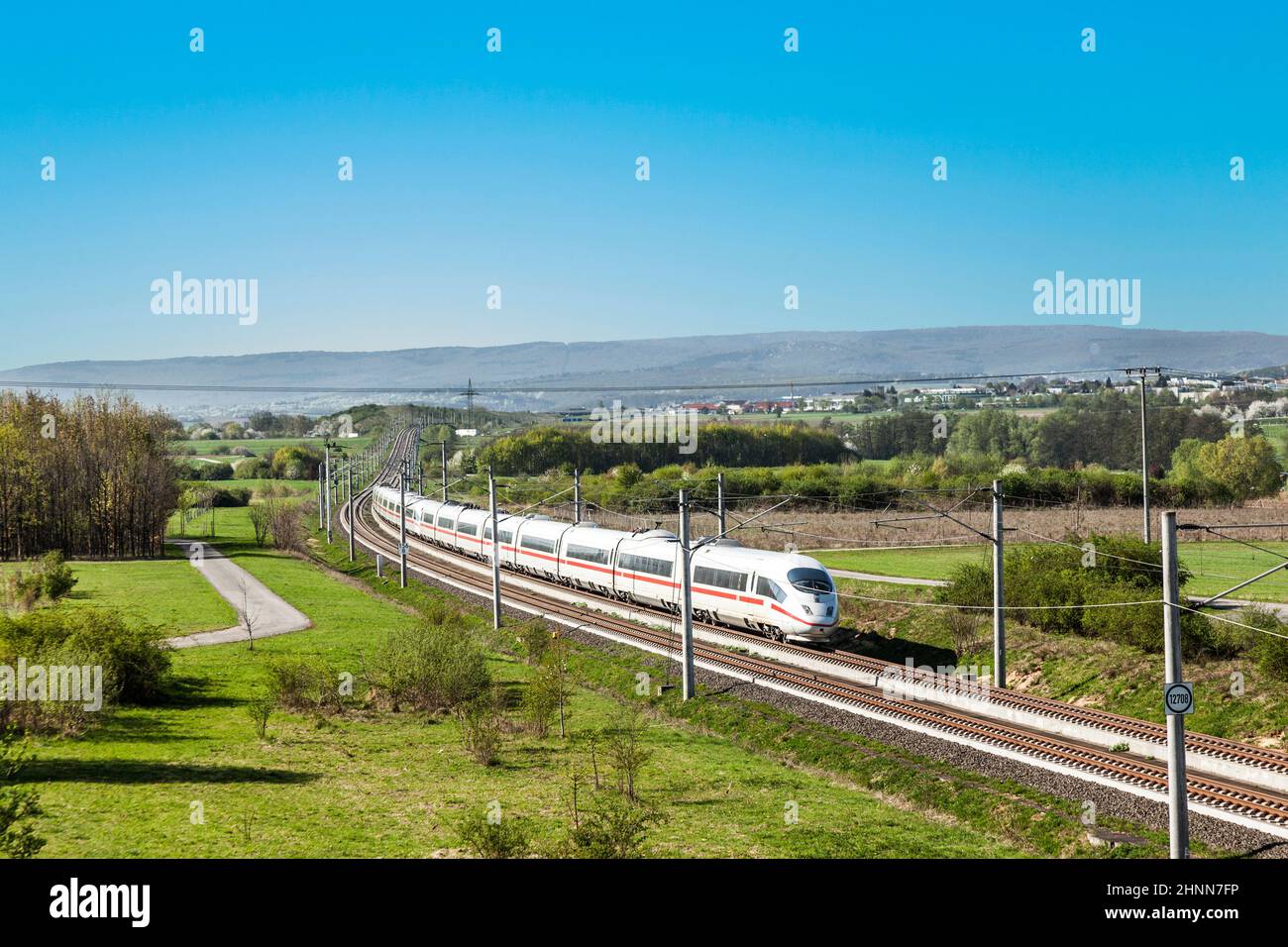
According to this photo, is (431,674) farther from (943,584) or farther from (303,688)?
(943,584)

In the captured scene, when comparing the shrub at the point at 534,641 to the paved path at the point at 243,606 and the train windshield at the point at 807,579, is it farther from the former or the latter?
the paved path at the point at 243,606

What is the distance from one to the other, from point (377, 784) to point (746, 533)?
162 feet

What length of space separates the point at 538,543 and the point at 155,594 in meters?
20.9

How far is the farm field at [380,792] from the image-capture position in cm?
1927

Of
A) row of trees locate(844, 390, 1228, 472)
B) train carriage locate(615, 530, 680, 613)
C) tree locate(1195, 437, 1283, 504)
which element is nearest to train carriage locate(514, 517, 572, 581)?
train carriage locate(615, 530, 680, 613)

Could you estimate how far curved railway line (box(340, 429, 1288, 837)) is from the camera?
824 inches

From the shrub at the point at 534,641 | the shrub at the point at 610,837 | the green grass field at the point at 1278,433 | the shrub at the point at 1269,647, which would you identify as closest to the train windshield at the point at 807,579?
the shrub at the point at 534,641

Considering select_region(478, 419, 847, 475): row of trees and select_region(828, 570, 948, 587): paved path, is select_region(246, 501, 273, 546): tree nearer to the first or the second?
select_region(478, 419, 847, 475): row of trees

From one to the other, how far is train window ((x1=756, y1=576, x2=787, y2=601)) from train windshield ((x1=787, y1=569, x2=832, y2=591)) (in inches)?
23.9

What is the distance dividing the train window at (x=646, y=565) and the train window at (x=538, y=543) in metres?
8.57
